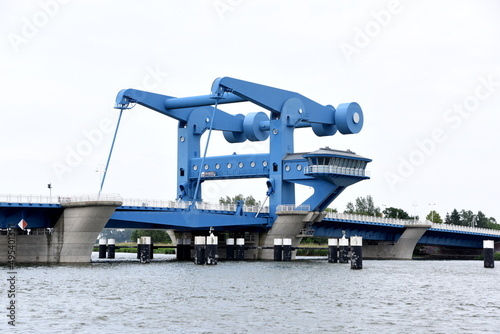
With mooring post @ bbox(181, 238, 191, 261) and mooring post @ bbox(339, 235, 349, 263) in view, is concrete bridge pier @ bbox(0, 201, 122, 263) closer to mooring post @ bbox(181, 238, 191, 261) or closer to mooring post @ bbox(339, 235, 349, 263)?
mooring post @ bbox(181, 238, 191, 261)

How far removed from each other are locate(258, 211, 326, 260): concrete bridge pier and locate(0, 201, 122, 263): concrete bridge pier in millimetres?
28283

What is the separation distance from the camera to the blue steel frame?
324 ft

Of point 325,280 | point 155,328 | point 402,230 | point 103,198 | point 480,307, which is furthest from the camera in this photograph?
point 402,230

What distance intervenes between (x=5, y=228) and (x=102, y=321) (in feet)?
143

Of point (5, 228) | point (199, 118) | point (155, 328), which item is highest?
point (199, 118)

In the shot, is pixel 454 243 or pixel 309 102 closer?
pixel 309 102

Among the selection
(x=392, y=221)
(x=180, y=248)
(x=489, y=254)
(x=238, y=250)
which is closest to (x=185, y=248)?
(x=180, y=248)

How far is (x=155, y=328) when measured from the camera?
35812mm

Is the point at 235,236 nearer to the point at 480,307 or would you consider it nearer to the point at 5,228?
the point at 5,228

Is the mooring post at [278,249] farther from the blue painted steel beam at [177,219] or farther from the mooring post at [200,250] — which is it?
the mooring post at [200,250]

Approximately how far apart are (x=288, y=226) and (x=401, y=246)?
95.3ft

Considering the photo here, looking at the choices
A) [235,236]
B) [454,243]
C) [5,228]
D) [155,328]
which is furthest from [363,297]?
[454,243]

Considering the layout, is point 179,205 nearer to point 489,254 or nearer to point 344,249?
point 344,249

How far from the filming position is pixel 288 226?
3996 inches
